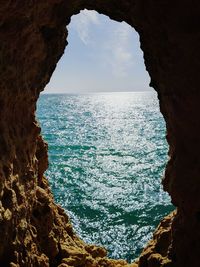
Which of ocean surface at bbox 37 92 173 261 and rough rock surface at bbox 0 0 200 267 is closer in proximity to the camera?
rough rock surface at bbox 0 0 200 267

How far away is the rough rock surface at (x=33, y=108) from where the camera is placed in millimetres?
7594

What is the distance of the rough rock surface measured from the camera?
7594mm

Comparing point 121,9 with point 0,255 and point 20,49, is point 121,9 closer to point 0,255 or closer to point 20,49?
point 20,49

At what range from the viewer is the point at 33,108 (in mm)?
10898

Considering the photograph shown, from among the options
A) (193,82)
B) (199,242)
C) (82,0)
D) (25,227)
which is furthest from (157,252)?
(82,0)

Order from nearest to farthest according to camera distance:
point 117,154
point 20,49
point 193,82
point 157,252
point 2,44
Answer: point 193,82, point 2,44, point 20,49, point 157,252, point 117,154

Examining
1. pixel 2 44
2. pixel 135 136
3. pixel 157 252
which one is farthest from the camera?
pixel 135 136

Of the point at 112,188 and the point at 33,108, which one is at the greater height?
the point at 33,108

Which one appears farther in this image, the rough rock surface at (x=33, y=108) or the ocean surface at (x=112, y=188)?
the ocean surface at (x=112, y=188)

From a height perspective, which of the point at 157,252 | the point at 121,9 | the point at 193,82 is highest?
the point at 121,9

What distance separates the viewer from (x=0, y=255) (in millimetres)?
7832

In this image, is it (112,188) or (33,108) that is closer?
(33,108)

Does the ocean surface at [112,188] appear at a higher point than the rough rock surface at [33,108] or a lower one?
lower

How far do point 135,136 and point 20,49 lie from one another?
157ft
